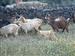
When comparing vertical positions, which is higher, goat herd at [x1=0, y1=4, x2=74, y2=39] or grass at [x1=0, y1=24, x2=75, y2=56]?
grass at [x1=0, y1=24, x2=75, y2=56]

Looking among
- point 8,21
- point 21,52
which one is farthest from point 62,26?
point 21,52

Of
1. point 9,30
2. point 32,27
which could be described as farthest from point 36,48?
point 32,27

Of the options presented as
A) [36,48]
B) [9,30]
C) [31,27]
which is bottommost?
[31,27]

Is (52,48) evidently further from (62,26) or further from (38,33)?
(62,26)

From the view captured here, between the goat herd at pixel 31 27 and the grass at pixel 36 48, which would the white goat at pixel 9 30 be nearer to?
the goat herd at pixel 31 27

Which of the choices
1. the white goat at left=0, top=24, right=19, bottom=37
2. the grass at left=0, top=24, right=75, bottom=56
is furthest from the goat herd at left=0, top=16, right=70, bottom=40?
the grass at left=0, top=24, right=75, bottom=56

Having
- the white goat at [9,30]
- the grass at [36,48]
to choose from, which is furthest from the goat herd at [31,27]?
the grass at [36,48]

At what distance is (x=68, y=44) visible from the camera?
36.0 ft

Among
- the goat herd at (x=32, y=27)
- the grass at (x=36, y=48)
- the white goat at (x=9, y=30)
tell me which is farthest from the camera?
the white goat at (x=9, y=30)

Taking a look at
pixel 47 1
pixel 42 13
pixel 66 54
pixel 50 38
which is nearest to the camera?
pixel 66 54

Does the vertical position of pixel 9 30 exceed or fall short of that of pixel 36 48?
it falls short

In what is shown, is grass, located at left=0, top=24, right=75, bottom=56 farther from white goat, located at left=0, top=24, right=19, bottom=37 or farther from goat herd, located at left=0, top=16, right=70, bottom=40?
white goat, located at left=0, top=24, right=19, bottom=37

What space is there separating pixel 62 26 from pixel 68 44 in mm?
4796

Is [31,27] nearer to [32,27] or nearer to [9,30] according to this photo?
[32,27]
